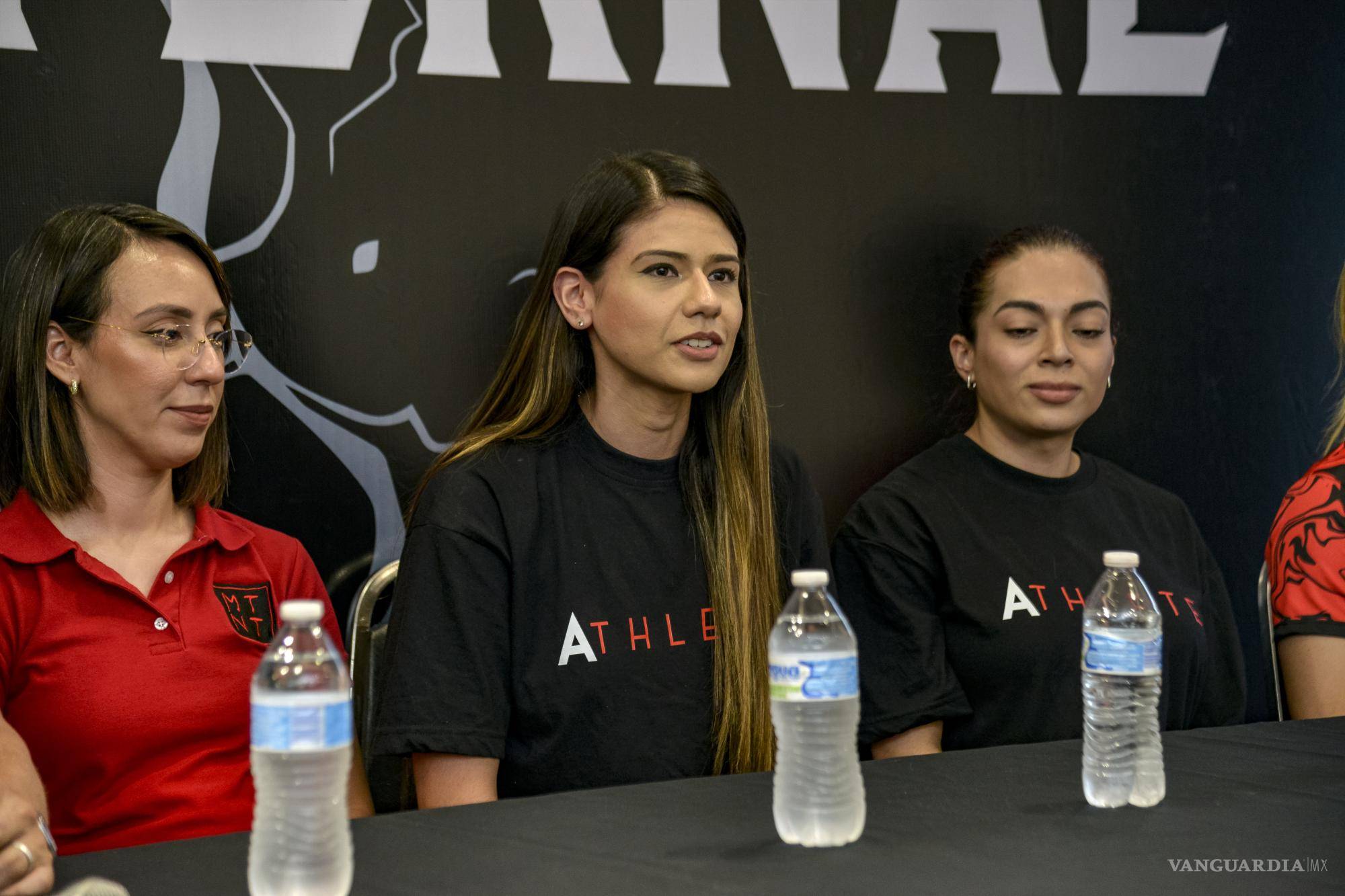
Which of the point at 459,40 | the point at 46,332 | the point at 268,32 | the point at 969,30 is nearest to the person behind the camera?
the point at 46,332

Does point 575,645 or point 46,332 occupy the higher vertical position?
point 46,332

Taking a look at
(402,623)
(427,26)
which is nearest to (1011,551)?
(402,623)

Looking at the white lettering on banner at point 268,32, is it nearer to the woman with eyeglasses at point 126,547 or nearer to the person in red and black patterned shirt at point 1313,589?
the woman with eyeglasses at point 126,547

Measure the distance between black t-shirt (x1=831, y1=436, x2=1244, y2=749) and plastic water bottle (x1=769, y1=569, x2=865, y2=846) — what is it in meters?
0.94

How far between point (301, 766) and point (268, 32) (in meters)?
1.64

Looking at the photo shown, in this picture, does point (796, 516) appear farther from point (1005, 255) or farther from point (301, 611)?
point (301, 611)

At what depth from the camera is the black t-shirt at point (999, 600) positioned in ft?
7.22

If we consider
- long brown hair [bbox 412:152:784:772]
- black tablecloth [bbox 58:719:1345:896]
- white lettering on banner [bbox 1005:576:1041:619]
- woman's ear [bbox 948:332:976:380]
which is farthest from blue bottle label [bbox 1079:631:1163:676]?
woman's ear [bbox 948:332:976:380]

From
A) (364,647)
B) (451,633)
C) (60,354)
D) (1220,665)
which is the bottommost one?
(1220,665)

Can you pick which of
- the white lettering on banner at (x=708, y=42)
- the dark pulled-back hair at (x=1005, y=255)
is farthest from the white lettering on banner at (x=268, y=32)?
the dark pulled-back hair at (x=1005, y=255)

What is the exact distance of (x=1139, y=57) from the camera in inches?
112

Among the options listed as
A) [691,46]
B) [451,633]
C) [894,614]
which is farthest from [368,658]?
[691,46]

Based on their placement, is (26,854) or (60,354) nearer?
(26,854)

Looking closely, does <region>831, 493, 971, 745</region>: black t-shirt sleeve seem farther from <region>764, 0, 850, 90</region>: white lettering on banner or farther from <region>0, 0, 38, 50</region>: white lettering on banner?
<region>0, 0, 38, 50</region>: white lettering on banner
